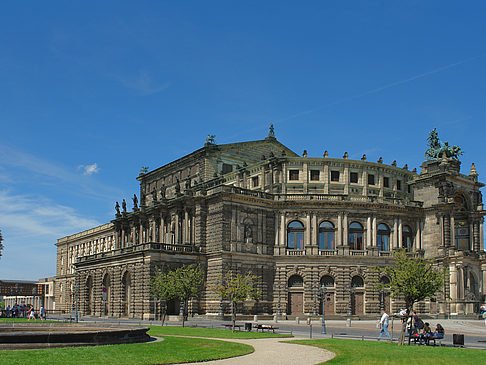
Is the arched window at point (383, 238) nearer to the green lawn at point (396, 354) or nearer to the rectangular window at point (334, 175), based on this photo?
the rectangular window at point (334, 175)

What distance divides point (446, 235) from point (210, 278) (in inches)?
1195

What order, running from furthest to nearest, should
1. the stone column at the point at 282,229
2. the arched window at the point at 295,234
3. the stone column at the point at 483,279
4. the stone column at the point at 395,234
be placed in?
the stone column at the point at 483,279, the stone column at the point at 395,234, the arched window at the point at 295,234, the stone column at the point at 282,229

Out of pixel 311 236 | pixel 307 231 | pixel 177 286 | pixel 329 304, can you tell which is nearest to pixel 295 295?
pixel 329 304

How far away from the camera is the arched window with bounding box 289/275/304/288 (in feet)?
247

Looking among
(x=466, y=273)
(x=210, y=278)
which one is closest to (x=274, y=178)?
(x=210, y=278)

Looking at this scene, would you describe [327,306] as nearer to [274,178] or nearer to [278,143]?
[274,178]

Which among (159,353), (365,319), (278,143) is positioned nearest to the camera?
(159,353)

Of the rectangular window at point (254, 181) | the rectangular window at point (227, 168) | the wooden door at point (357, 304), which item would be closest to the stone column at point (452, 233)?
the wooden door at point (357, 304)

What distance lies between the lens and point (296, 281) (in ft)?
247

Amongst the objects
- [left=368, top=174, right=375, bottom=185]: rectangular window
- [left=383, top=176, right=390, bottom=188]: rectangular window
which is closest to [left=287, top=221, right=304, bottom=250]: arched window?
[left=368, top=174, right=375, bottom=185]: rectangular window

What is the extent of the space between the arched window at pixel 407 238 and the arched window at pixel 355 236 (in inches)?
254

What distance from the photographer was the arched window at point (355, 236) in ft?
252

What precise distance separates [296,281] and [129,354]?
50.8 meters

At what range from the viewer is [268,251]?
7569 cm
